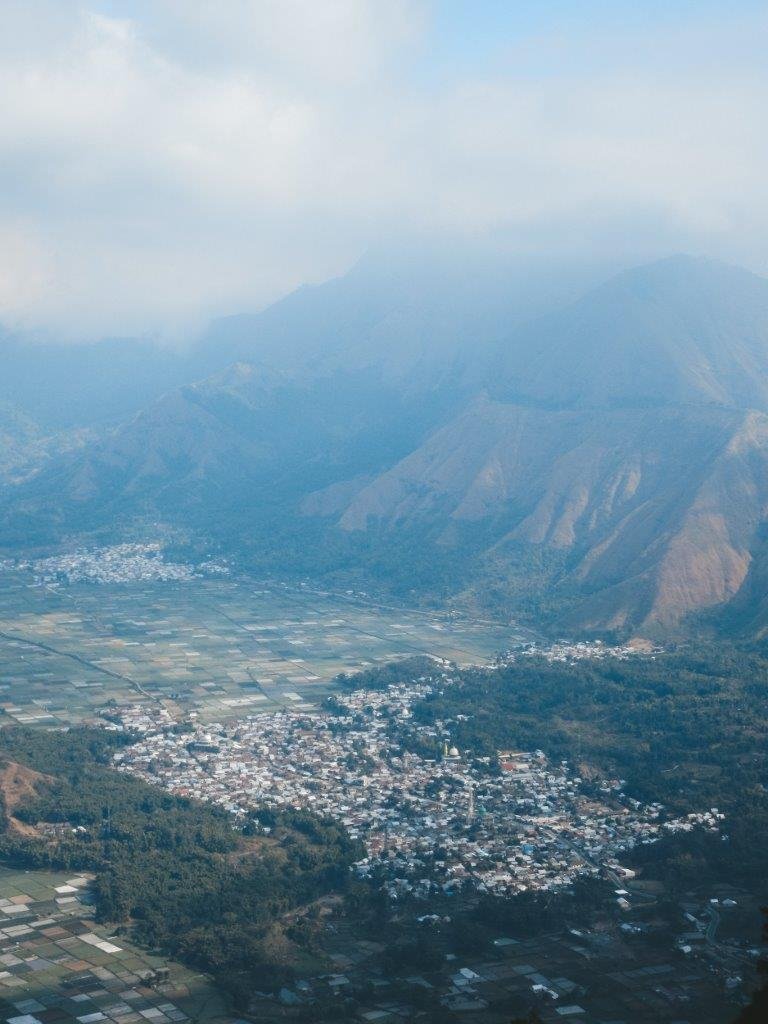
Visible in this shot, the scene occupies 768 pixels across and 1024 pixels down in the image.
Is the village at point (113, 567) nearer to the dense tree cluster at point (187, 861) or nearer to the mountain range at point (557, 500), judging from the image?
the mountain range at point (557, 500)

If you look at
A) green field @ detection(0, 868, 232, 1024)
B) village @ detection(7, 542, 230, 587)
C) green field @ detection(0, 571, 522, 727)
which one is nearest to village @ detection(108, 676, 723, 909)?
green field @ detection(0, 571, 522, 727)

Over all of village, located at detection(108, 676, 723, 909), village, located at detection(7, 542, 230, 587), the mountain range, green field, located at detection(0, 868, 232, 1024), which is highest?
the mountain range

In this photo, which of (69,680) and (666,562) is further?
(666,562)

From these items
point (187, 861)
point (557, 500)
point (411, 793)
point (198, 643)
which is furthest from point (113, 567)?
point (187, 861)

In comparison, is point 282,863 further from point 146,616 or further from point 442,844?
point 146,616

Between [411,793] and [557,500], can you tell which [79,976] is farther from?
[557,500]

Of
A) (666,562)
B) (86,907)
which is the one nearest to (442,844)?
(86,907)

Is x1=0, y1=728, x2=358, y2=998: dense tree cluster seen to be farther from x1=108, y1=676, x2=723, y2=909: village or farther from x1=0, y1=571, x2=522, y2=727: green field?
x1=0, y1=571, x2=522, y2=727: green field
